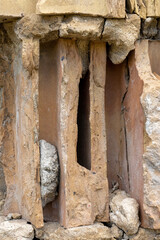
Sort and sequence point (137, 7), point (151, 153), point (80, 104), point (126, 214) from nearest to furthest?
point (151, 153), point (126, 214), point (137, 7), point (80, 104)

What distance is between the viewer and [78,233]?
3.95 meters

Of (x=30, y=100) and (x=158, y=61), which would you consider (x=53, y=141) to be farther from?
(x=158, y=61)

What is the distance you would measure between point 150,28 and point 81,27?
714 mm

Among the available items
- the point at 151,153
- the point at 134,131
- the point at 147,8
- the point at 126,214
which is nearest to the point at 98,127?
the point at 134,131

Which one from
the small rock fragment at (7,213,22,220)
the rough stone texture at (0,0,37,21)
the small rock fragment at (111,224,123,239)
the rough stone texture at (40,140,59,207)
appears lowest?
the small rock fragment at (111,224,123,239)

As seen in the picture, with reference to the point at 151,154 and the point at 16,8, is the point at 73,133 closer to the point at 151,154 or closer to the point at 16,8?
the point at 151,154

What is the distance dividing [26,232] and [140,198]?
1.00 meters

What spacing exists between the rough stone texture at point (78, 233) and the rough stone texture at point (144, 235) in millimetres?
161

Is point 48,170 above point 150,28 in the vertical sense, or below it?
below

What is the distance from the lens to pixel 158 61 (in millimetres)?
4215

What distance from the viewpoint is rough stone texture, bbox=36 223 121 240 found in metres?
3.94

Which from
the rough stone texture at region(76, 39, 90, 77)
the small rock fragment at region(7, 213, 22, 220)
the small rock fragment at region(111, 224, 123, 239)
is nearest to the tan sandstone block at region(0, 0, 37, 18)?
the rough stone texture at region(76, 39, 90, 77)

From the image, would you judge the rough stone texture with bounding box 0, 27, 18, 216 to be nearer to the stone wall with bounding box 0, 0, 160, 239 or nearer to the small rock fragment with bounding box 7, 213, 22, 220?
the stone wall with bounding box 0, 0, 160, 239

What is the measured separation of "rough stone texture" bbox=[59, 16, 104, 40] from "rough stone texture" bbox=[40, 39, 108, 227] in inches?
5.8
